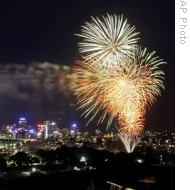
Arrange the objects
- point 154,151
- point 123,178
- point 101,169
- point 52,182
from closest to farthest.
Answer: point 52,182
point 123,178
point 101,169
point 154,151

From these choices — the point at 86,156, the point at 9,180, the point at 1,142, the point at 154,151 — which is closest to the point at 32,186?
the point at 9,180

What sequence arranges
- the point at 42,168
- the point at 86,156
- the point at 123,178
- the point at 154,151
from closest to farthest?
the point at 123,178 < the point at 42,168 < the point at 86,156 < the point at 154,151

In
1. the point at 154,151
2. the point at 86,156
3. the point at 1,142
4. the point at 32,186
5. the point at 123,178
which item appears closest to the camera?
the point at 32,186
